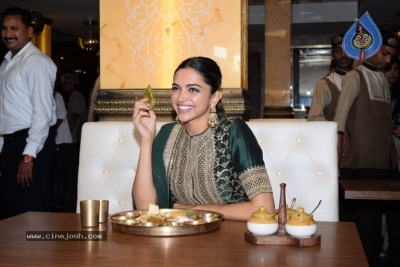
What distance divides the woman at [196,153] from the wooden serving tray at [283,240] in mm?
680

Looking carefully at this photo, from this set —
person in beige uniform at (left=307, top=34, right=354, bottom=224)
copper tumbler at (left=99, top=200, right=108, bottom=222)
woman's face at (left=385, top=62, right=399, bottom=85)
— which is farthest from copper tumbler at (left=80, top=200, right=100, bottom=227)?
woman's face at (left=385, top=62, right=399, bottom=85)

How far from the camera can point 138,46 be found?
288cm

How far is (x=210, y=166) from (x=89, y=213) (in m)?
0.65

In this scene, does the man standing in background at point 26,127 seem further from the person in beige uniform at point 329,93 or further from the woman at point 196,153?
the person in beige uniform at point 329,93

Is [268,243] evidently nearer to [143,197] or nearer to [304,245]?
[304,245]

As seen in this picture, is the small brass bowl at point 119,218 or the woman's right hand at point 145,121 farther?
the woman's right hand at point 145,121

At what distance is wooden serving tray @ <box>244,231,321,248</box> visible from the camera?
5.26ft

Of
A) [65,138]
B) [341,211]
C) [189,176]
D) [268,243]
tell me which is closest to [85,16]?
[65,138]

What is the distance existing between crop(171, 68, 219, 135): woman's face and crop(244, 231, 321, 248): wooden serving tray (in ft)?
2.91

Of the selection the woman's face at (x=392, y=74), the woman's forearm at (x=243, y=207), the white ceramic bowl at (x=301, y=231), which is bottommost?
the woman's forearm at (x=243, y=207)

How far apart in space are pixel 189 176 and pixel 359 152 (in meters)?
2.04

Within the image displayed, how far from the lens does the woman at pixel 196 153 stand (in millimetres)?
2389

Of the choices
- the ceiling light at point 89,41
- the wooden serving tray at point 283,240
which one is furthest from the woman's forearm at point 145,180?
the ceiling light at point 89,41

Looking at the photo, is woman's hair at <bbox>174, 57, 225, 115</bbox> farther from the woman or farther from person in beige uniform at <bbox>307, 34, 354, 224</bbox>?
person in beige uniform at <bbox>307, 34, 354, 224</bbox>
